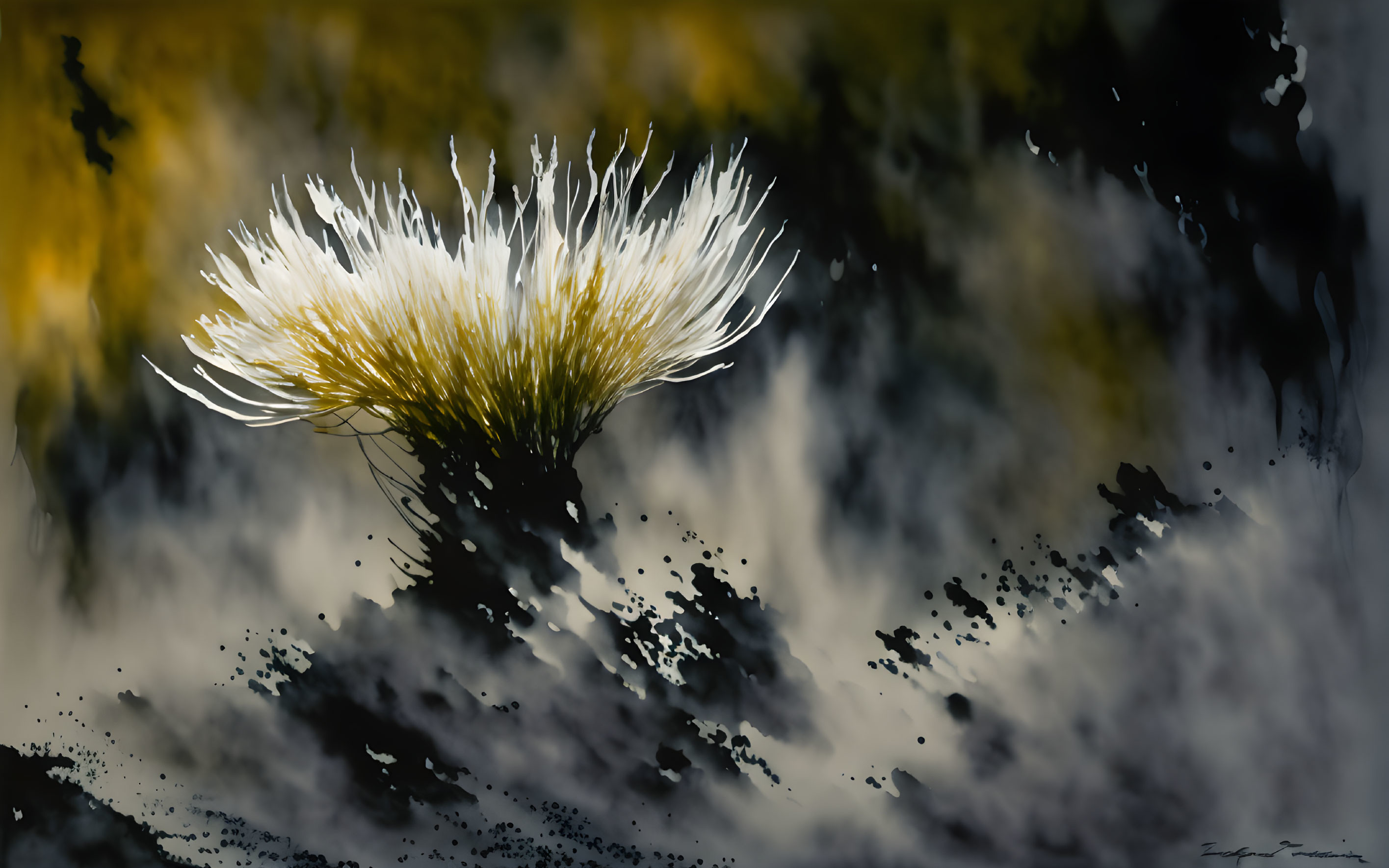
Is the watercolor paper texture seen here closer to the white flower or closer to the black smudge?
the white flower
